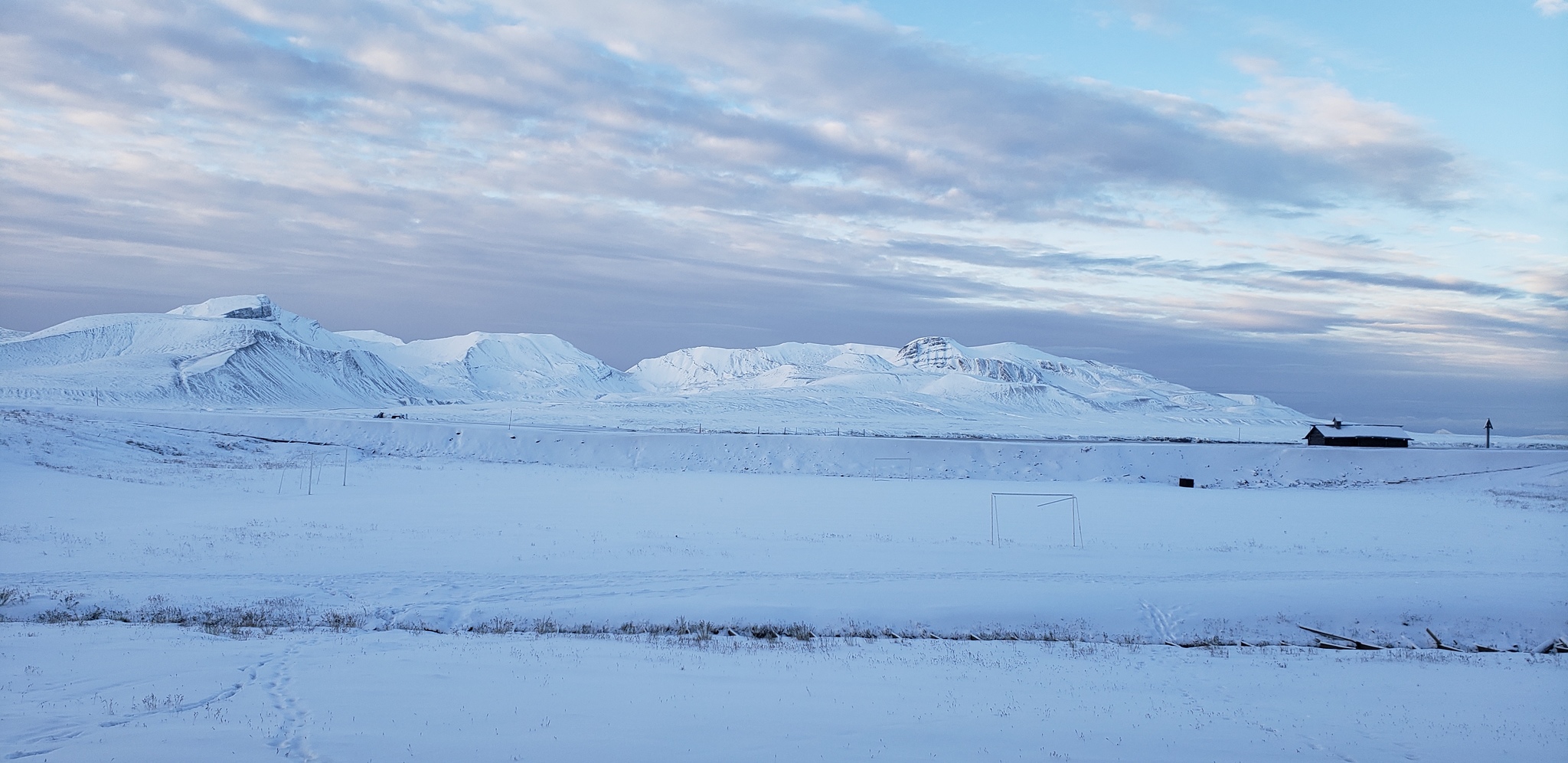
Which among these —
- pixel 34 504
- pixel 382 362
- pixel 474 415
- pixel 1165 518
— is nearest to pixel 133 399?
pixel 474 415

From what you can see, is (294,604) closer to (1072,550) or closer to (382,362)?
(1072,550)

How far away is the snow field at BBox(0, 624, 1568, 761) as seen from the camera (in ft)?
29.1

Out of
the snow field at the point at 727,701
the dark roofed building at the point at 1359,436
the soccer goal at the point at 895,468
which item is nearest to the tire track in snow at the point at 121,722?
the snow field at the point at 727,701

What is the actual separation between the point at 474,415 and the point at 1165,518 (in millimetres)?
81860

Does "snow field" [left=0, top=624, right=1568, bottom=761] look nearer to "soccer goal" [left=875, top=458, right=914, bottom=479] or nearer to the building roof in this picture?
"soccer goal" [left=875, top=458, right=914, bottom=479]

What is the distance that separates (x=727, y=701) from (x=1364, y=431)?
64676mm

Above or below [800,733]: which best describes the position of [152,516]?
below

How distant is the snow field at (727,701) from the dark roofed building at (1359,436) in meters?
51.4

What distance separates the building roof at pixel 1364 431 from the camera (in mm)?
60906

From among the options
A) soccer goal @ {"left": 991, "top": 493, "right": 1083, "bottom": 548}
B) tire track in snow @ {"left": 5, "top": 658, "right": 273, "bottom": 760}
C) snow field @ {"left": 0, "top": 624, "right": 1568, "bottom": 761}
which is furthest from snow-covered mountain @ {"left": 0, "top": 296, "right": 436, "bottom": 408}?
tire track in snow @ {"left": 5, "top": 658, "right": 273, "bottom": 760}

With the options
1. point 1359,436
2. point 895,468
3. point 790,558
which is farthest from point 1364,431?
point 790,558

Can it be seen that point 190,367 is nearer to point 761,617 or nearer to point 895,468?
point 895,468

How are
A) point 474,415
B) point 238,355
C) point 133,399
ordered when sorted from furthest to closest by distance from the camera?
point 238,355
point 133,399
point 474,415

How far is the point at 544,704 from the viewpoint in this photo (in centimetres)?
1021
